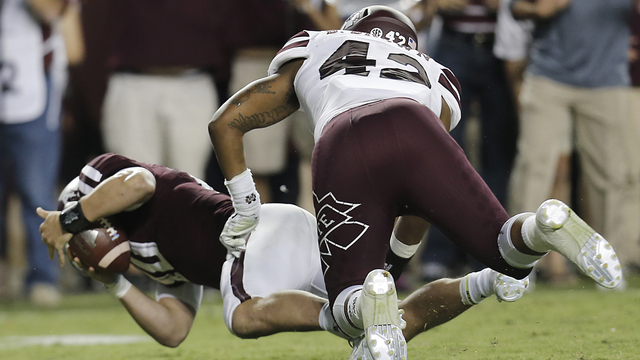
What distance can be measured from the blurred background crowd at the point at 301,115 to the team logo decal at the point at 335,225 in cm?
316

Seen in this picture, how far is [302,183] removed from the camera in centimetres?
650

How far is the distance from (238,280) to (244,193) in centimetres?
38

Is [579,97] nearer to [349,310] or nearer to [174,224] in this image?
[174,224]

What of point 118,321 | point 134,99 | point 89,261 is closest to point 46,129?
point 134,99

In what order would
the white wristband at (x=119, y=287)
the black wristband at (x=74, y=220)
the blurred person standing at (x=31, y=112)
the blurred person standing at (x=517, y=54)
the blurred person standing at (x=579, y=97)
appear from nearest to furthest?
the black wristband at (x=74, y=220)
the white wristband at (x=119, y=287)
the blurred person standing at (x=579, y=97)
the blurred person standing at (x=31, y=112)
the blurred person standing at (x=517, y=54)

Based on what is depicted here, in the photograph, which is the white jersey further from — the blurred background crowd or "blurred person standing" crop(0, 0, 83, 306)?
"blurred person standing" crop(0, 0, 83, 306)

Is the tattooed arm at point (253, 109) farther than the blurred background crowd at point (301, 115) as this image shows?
No


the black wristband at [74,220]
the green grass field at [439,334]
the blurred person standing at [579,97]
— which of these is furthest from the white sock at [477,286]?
the blurred person standing at [579,97]

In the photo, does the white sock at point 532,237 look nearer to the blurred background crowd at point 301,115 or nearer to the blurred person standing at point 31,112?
the blurred background crowd at point 301,115

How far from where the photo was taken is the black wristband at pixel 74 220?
11.5 feet

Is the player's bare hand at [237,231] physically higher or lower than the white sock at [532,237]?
lower

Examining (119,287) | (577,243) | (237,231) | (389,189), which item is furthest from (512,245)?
(119,287)

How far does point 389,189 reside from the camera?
109 inches

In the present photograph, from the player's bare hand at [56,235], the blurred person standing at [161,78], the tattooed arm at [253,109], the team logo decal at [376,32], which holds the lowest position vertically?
the blurred person standing at [161,78]
